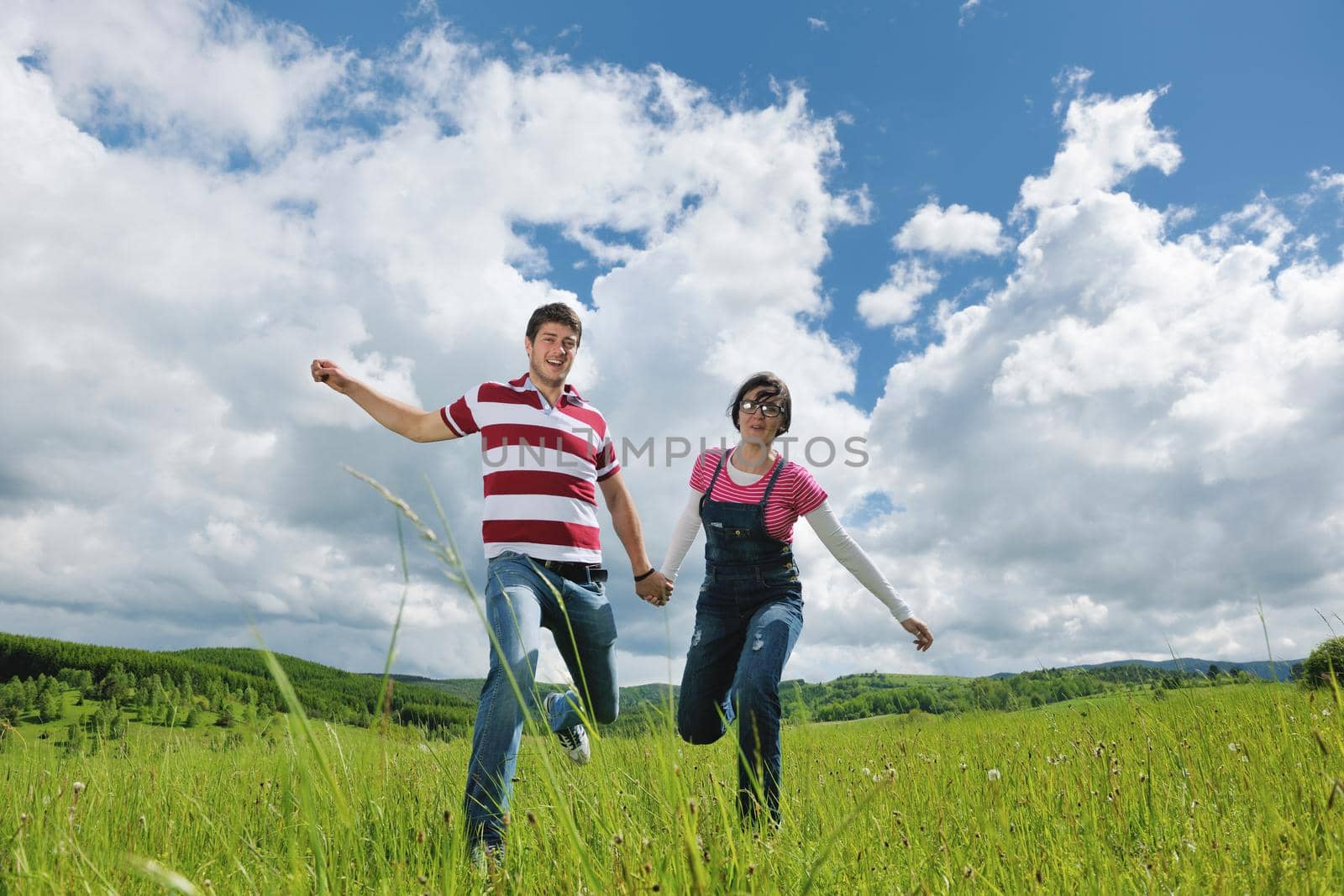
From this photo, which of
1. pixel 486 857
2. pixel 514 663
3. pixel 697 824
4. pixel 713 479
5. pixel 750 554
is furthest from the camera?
pixel 713 479

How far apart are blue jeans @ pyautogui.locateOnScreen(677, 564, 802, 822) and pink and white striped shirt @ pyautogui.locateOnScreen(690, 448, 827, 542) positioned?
32cm

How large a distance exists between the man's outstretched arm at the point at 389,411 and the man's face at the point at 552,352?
31.6 inches

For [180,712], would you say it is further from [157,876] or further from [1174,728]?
[1174,728]

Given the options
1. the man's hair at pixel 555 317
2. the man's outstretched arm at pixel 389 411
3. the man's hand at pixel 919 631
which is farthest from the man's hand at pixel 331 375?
the man's hand at pixel 919 631

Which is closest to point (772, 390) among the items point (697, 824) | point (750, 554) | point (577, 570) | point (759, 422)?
point (759, 422)

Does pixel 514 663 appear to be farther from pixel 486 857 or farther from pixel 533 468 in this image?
pixel 533 468

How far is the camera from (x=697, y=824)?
299cm

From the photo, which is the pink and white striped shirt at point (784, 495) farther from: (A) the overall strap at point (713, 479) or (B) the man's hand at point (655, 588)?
(B) the man's hand at point (655, 588)

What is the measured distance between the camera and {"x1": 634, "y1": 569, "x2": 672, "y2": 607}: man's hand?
20.5ft

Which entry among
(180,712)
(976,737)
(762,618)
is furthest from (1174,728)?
(180,712)

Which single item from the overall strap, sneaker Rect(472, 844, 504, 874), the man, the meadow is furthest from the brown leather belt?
sneaker Rect(472, 844, 504, 874)

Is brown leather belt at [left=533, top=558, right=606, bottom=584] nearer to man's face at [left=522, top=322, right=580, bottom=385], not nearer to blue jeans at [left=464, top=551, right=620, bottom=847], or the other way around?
blue jeans at [left=464, top=551, right=620, bottom=847]

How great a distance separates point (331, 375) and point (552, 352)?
1635mm

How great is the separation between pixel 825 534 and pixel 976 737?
4.59 metres
